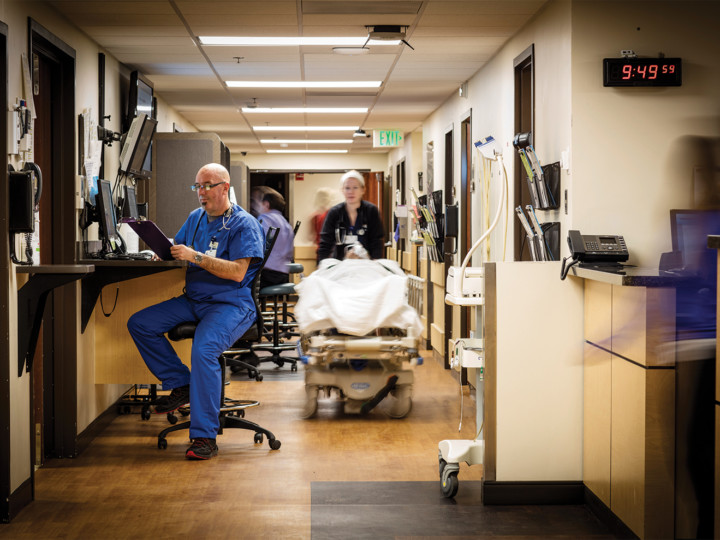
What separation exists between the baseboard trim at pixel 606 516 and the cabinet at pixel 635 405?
32 mm

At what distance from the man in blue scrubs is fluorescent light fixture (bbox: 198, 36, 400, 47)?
4.11 feet

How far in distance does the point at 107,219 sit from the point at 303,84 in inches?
127

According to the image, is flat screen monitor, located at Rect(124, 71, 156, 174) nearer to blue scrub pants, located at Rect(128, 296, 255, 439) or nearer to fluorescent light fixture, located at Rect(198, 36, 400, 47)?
fluorescent light fixture, located at Rect(198, 36, 400, 47)

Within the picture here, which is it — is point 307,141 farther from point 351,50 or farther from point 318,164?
point 351,50

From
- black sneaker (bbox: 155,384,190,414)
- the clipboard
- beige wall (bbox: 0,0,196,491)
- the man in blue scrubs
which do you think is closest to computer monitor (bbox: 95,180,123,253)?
beige wall (bbox: 0,0,196,491)

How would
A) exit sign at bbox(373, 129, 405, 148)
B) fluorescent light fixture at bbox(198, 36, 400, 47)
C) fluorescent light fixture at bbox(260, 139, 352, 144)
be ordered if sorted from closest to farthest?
fluorescent light fixture at bbox(198, 36, 400, 47), exit sign at bbox(373, 129, 405, 148), fluorescent light fixture at bbox(260, 139, 352, 144)

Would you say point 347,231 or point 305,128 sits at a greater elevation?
point 305,128

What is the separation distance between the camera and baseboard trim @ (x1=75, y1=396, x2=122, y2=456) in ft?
17.0

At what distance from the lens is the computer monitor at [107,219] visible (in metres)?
5.29

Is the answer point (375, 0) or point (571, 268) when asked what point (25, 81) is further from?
point (571, 268)

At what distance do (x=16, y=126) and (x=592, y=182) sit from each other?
9.36ft

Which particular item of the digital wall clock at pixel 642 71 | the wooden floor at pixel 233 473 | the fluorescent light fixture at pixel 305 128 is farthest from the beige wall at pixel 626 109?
the fluorescent light fixture at pixel 305 128

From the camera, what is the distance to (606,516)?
3.77 meters

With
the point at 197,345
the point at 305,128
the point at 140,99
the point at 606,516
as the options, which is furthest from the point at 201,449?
the point at 305,128
